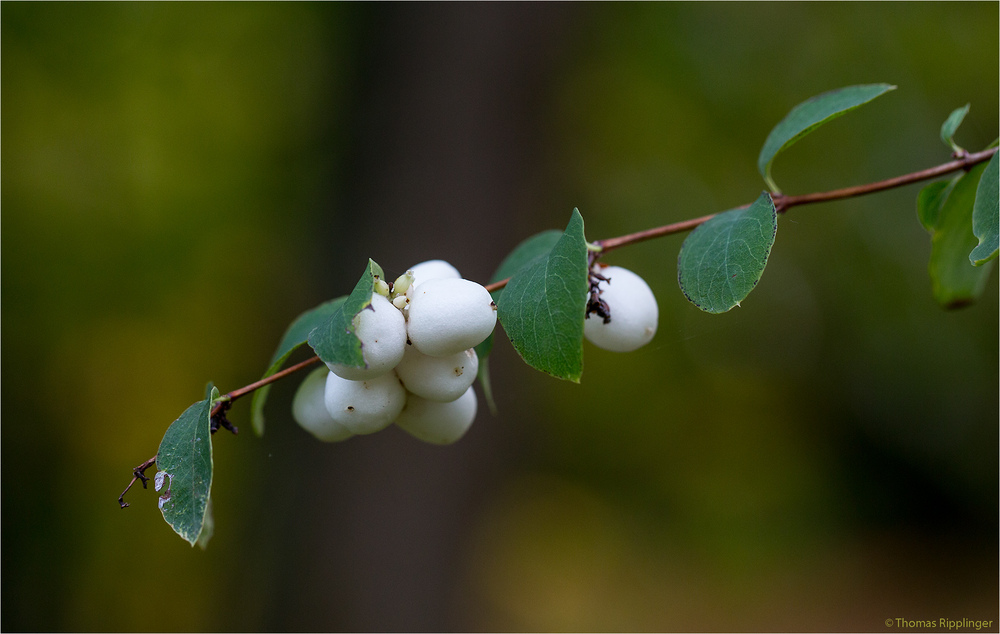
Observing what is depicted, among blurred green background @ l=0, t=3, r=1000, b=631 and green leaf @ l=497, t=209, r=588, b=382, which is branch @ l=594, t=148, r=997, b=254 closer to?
green leaf @ l=497, t=209, r=588, b=382

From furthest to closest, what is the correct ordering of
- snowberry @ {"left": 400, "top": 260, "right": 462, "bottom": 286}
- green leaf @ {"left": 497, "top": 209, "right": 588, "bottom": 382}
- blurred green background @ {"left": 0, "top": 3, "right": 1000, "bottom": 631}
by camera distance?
blurred green background @ {"left": 0, "top": 3, "right": 1000, "bottom": 631}
snowberry @ {"left": 400, "top": 260, "right": 462, "bottom": 286}
green leaf @ {"left": 497, "top": 209, "right": 588, "bottom": 382}

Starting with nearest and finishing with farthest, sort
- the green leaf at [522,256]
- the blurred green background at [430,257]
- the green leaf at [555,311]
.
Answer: the green leaf at [555,311] < the green leaf at [522,256] < the blurred green background at [430,257]

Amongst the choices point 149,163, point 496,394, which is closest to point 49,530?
point 149,163

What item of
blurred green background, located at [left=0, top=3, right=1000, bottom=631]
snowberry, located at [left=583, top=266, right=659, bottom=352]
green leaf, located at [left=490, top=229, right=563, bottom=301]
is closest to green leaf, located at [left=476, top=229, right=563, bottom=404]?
green leaf, located at [left=490, top=229, right=563, bottom=301]

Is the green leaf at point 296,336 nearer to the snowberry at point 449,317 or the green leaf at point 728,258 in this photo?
the snowberry at point 449,317

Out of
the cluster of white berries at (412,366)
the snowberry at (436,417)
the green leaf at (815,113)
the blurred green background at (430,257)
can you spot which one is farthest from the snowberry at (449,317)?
the blurred green background at (430,257)

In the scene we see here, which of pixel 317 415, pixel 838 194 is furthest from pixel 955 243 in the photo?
pixel 317 415
